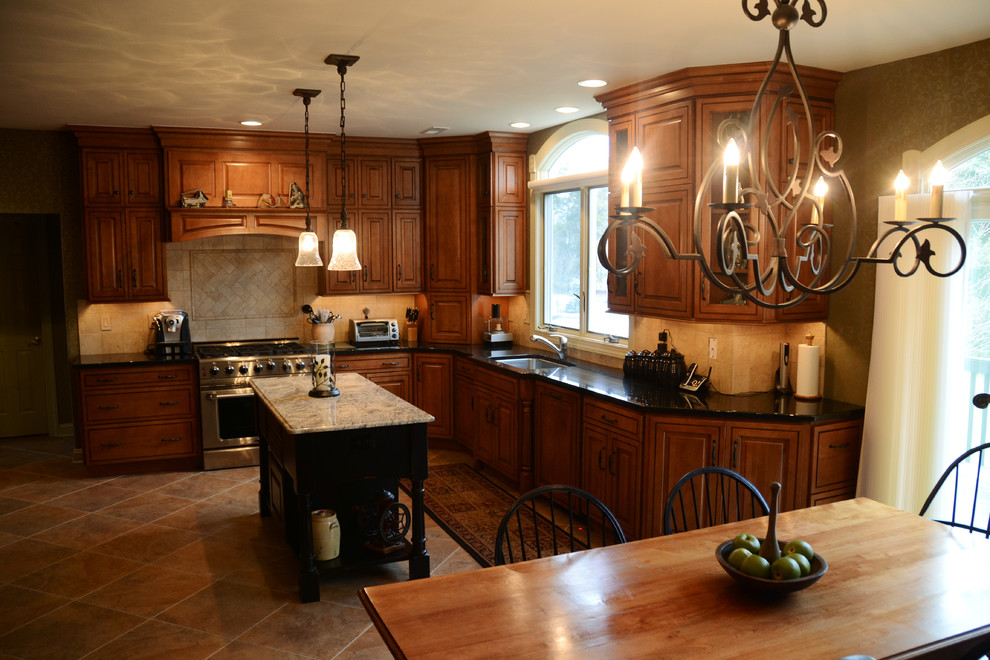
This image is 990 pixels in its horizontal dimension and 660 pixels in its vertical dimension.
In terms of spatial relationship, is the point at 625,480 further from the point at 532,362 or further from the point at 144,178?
the point at 144,178

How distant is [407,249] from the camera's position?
22.5 ft

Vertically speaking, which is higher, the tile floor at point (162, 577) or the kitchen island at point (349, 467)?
the kitchen island at point (349, 467)

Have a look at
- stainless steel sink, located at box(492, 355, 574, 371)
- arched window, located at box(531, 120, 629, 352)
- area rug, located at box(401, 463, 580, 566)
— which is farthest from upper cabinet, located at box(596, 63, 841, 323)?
area rug, located at box(401, 463, 580, 566)

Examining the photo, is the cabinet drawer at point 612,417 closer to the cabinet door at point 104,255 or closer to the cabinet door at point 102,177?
the cabinet door at point 104,255

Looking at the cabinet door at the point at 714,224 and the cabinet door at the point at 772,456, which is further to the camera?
the cabinet door at the point at 714,224

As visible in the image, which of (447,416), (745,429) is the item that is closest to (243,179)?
(447,416)

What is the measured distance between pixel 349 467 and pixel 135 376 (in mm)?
2956

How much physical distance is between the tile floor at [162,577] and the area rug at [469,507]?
0.10 m

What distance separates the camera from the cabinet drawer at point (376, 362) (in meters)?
6.39

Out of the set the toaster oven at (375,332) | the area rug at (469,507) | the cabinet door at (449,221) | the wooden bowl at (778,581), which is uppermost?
the cabinet door at (449,221)

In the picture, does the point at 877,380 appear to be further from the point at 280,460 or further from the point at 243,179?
the point at 243,179

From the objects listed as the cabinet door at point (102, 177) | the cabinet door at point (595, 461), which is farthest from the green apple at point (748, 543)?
the cabinet door at point (102, 177)

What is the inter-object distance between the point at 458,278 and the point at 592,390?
259 cm

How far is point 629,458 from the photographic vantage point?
13.7ft
